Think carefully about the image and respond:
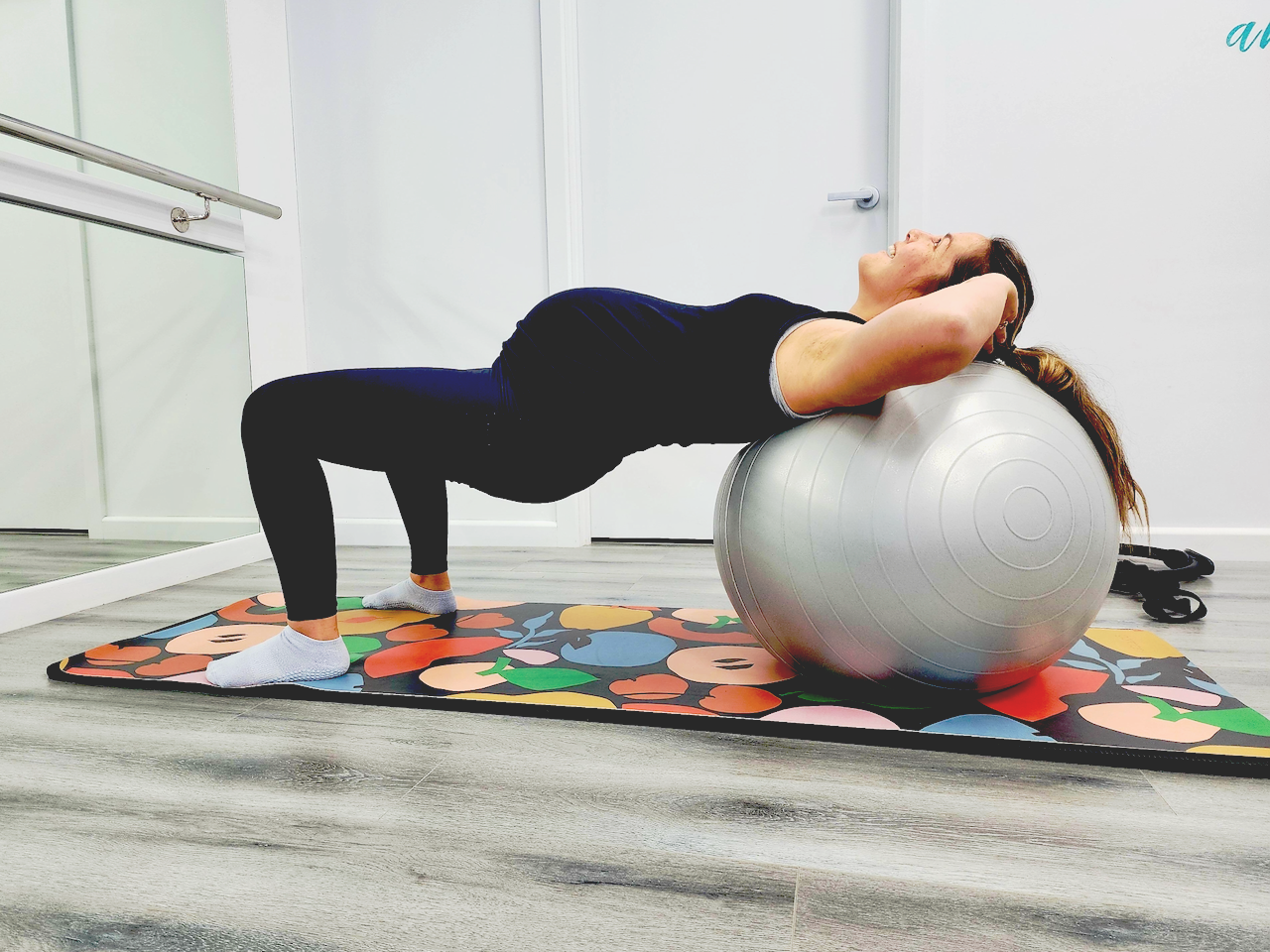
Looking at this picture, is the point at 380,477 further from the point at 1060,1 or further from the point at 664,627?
the point at 1060,1

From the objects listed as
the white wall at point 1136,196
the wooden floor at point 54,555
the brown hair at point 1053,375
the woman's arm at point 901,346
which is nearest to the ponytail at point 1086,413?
the brown hair at point 1053,375

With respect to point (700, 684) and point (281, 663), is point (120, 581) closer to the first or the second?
point (281, 663)

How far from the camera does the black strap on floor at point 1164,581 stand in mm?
1689

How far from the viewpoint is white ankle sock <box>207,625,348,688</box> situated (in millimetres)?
1324

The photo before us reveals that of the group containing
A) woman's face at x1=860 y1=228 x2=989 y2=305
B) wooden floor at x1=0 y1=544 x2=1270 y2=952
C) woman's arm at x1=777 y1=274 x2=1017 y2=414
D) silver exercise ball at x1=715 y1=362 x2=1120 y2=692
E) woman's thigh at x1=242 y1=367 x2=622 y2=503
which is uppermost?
woman's face at x1=860 y1=228 x2=989 y2=305

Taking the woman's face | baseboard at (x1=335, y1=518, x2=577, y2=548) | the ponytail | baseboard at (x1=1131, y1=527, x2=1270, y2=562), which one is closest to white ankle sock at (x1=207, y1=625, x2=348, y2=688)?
the woman's face

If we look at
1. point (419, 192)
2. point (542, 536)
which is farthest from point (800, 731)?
point (419, 192)

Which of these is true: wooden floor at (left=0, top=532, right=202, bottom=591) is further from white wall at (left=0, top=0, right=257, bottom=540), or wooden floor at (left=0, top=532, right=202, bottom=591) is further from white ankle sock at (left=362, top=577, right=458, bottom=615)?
white ankle sock at (left=362, top=577, right=458, bottom=615)

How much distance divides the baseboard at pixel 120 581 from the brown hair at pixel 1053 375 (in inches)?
77.7

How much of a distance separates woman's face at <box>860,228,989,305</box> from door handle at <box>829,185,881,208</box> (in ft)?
4.10

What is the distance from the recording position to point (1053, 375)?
1218mm

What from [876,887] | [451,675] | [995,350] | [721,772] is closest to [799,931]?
[876,887]

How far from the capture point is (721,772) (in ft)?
3.33

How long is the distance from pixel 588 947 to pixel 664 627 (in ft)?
3.12
